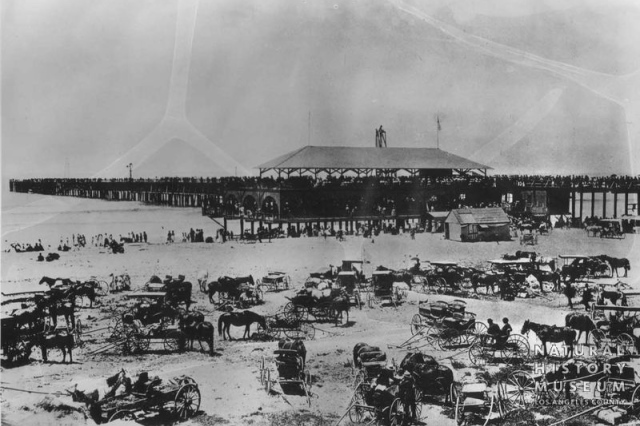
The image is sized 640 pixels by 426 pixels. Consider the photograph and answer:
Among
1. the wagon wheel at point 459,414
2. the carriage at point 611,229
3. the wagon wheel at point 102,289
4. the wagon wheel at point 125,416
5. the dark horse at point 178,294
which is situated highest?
the carriage at point 611,229

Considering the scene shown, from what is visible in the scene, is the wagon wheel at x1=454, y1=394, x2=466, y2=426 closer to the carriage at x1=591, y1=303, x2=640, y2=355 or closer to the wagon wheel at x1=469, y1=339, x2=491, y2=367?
the wagon wheel at x1=469, y1=339, x2=491, y2=367

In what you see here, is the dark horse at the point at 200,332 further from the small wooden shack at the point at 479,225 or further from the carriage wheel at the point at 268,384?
the small wooden shack at the point at 479,225

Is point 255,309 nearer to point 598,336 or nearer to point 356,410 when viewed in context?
point 356,410

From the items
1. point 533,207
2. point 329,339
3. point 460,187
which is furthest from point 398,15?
point 533,207

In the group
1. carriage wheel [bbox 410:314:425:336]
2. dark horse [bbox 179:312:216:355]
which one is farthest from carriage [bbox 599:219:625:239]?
dark horse [bbox 179:312:216:355]

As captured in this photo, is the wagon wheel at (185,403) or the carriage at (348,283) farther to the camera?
the carriage at (348,283)

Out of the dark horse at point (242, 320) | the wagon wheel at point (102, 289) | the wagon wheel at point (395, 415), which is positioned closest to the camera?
the wagon wheel at point (395, 415)

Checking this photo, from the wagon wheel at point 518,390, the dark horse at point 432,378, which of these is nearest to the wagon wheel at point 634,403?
the wagon wheel at point 518,390

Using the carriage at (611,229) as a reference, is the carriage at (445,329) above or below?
below
